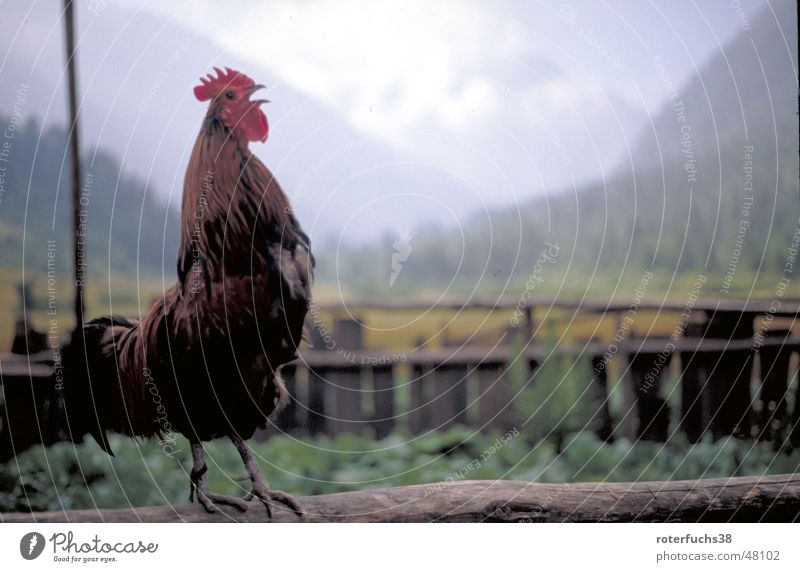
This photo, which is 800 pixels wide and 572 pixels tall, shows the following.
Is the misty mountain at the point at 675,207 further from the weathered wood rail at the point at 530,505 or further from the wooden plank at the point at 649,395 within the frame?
the weathered wood rail at the point at 530,505

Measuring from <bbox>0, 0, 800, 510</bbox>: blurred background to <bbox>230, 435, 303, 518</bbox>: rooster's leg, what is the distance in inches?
2.1

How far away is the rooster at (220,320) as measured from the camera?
2.23 m

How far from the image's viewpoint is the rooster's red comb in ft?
7.42

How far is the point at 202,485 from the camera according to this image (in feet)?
7.68

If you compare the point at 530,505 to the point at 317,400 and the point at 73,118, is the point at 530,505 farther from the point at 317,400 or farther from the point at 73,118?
the point at 73,118

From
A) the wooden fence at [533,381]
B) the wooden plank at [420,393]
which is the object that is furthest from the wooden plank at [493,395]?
the wooden plank at [420,393]

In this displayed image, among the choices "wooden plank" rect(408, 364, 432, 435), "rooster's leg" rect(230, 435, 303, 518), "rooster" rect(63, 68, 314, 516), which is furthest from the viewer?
"wooden plank" rect(408, 364, 432, 435)

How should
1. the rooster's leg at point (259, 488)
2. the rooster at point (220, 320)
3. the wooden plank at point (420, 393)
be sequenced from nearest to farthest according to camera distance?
the rooster at point (220, 320) → the rooster's leg at point (259, 488) → the wooden plank at point (420, 393)

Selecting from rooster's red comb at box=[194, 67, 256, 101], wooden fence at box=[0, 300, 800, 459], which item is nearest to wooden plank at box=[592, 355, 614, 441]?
wooden fence at box=[0, 300, 800, 459]

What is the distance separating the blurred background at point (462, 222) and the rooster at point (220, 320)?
0.07m

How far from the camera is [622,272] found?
2389mm
